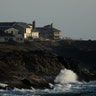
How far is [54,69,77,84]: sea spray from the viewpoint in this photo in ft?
167

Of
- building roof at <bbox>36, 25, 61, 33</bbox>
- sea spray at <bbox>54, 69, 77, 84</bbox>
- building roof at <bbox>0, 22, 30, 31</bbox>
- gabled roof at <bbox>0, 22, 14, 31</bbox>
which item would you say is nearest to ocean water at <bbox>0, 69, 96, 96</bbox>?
sea spray at <bbox>54, 69, 77, 84</bbox>

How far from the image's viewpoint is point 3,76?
47.0m

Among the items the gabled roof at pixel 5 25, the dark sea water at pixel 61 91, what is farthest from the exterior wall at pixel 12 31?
the dark sea water at pixel 61 91

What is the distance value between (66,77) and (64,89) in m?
9.25

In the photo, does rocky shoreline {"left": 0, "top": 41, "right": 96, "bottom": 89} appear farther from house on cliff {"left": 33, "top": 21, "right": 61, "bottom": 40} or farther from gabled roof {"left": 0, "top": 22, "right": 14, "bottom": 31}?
house on cliff {"left": 33, "top": 21, "right": 61, "bottom": 40}

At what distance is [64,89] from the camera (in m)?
43.9

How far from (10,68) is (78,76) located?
798 cm

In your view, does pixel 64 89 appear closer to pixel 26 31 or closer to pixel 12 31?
pixel 12 31

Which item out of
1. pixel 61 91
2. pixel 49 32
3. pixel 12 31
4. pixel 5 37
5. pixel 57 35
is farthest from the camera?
pixel 57 35

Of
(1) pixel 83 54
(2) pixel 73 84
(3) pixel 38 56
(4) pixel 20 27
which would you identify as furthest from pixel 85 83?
(4) pixel 20 27

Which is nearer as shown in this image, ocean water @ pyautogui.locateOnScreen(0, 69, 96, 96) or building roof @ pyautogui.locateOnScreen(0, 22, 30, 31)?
ocean water @ pyautogui.locateOnScreen(0, 69, 96, 96)

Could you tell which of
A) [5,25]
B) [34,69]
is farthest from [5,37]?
[34,69]

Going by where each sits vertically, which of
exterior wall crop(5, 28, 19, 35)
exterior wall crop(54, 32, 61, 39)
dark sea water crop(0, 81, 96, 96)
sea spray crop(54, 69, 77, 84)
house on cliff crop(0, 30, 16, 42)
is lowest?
dark sea water crop(0, 81, 96, 96)

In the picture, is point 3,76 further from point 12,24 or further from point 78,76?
point 12,24
